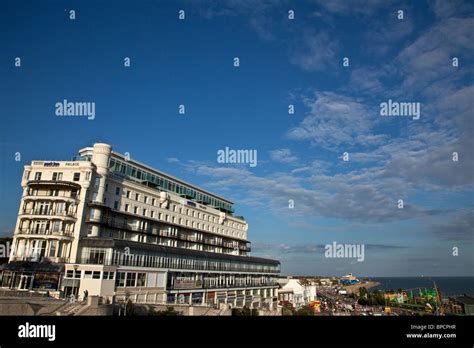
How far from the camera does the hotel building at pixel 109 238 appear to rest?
35.3 meters

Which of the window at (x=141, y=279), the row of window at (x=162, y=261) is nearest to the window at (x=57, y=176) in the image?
the row of window at (x=162, y=261)

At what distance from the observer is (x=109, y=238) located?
126ft

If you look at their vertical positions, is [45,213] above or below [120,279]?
above

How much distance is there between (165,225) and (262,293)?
29.9 metres

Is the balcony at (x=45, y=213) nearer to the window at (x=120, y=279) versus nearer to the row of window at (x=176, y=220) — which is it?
the row of window at (x=176, y=220)

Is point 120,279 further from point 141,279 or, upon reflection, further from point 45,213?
point 45,213

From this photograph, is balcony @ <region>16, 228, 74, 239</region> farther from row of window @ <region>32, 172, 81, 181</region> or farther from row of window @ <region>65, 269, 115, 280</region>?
row of window @ <region>32, 172, 81, 181</region>

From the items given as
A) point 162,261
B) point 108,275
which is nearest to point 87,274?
point 108,275

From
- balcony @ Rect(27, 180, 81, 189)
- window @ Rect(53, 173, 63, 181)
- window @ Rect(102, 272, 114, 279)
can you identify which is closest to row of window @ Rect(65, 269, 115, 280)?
window @ Rect(102, 272, 114, 279)

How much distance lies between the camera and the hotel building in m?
35.3

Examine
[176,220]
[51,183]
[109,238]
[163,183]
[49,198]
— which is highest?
[163,183]

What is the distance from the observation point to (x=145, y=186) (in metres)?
51.8
